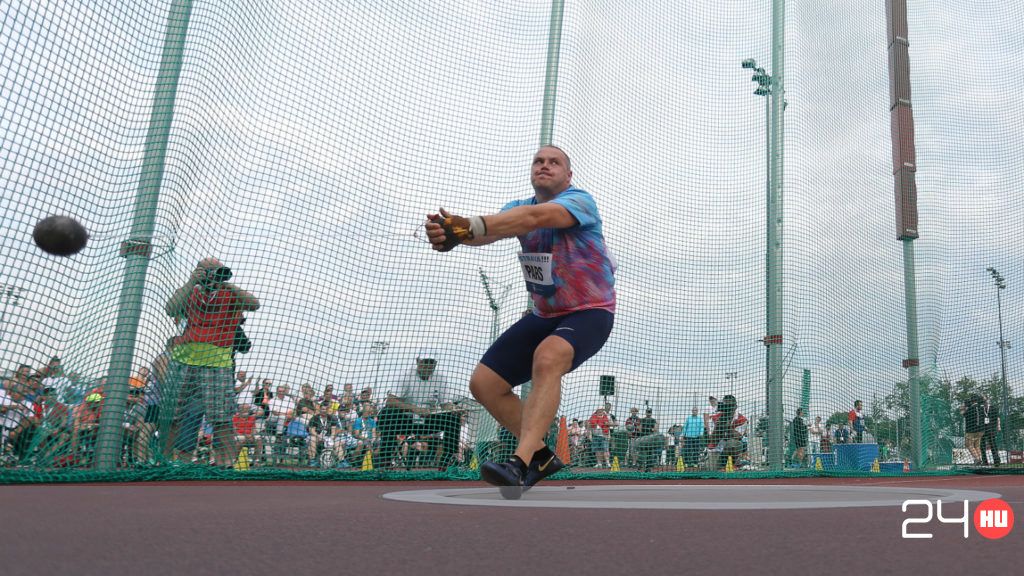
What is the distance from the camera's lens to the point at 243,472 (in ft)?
17.2

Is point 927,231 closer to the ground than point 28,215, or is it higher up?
higher up

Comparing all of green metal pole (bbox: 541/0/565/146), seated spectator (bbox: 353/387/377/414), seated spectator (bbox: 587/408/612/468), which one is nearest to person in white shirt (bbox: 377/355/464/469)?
seated spectator (bbox: 353/387/377/414)

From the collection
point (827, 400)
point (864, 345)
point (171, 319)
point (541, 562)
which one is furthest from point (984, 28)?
point (541, 562)

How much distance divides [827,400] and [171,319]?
6.58 meters

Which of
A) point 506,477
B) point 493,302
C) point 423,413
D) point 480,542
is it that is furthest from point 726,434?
point 480,542

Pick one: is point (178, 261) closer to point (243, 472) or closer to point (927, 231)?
point (243, 472)

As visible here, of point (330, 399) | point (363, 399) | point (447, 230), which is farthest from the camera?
point (363, 399)

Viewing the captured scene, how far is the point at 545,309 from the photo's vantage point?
370 centimetres

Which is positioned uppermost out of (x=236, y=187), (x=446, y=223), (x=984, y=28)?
(x=984, y=28)

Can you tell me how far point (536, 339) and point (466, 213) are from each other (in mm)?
3052

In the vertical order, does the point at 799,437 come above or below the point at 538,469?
above

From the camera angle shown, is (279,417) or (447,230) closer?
(447,230)

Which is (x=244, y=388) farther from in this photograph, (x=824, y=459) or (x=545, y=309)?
(x=824, y=459)

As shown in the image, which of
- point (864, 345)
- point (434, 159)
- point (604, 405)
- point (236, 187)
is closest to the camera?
point (236, 187)
